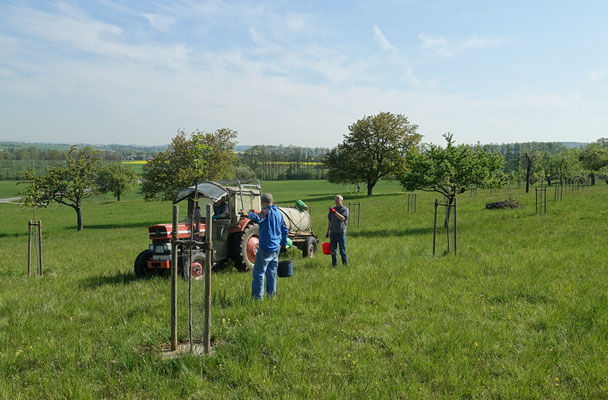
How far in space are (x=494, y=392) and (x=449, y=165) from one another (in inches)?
580

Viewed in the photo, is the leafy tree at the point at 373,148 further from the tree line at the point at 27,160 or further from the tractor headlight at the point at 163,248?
the tree line at the point at 27,160

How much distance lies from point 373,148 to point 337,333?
151ft

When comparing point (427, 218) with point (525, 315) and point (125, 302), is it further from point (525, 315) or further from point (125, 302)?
point (125, 302)

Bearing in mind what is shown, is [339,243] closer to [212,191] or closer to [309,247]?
[309,247]

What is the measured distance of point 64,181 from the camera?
28531 mm

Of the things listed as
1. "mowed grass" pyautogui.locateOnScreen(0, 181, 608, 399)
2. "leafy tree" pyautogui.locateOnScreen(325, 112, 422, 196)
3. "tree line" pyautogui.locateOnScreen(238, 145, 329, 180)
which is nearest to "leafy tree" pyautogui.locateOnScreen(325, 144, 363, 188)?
"leafy tree" pyautogui.locateOnScreen(325, 112, 422, 196)

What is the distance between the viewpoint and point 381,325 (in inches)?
235

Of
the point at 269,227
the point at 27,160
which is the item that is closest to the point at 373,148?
the point at 269,227

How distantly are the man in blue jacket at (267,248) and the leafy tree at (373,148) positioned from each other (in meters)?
43.0

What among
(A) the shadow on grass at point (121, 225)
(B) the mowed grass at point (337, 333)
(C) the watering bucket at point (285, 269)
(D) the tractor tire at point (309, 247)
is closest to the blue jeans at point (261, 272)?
(B) the mowed grass at point (337, 333)

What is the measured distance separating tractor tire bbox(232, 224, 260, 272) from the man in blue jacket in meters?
2.28

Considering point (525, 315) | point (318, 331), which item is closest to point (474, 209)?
point (525, 315)

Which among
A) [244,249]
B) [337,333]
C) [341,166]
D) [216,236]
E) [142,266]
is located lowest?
[337,333]

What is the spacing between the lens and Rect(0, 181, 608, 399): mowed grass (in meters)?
4.28
